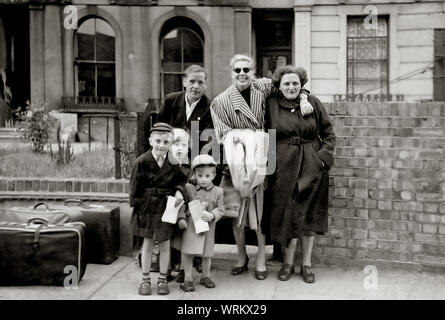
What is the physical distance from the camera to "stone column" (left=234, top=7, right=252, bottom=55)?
49.2 feet

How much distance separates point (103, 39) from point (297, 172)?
1126cm

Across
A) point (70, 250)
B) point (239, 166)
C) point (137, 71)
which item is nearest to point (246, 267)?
point (239, 166)

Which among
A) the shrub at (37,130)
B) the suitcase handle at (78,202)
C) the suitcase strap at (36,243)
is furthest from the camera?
the shrub at (37,130)

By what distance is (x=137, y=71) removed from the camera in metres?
15.1

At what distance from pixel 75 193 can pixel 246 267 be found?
7.26 feet

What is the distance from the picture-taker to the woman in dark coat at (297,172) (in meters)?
5.38

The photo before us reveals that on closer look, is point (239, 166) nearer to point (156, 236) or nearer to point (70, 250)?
point (156, 236)

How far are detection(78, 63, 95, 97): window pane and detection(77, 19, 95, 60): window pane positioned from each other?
30 centimetres

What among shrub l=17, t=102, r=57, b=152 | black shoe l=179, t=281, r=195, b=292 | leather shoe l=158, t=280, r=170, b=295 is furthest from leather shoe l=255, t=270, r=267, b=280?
shrub l=17, t=102, r=57, b=152

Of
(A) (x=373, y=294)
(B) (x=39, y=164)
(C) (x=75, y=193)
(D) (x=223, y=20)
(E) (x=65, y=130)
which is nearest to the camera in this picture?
(A) (x=373, y=294)

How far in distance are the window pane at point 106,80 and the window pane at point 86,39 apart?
0.44 meters

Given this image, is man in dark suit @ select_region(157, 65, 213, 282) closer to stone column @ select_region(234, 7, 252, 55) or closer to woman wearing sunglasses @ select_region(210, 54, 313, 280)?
woman wearing sunglasses @ select_region(210, 54, 313, 280)

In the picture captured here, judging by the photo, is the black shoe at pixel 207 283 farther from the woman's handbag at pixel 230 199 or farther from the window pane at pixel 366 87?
the window pane at pixel 366 87

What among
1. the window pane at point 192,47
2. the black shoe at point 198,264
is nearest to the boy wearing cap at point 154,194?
the black shoe at point 198,264
